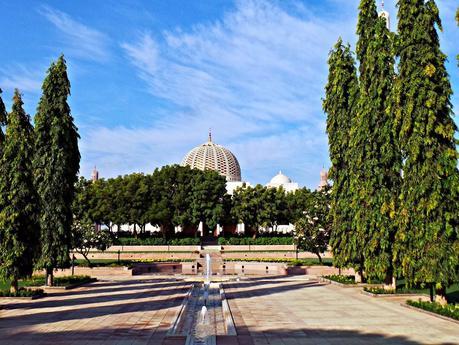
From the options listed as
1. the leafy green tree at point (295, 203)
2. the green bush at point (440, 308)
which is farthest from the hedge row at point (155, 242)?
the green bush at point (440, 308)

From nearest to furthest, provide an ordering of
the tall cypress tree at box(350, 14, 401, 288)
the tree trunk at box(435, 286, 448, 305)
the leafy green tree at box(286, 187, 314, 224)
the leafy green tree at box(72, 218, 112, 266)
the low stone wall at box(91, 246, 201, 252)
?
the tree trunk at box(435, 286, 448, 305), the tall cypress tree at box(350, 14, 401, 288), the leafy green tree at box(72, 218, 112, 266), the low stone wall at box(91, 246, 201, 252), the leafy green tree at box(286, 187, 314, 224)

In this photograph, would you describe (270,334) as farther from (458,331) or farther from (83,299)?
(83,299)

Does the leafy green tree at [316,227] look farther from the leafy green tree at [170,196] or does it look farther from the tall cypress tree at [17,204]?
the leafy green tree at [170,196]

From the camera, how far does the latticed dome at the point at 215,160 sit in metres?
92.2

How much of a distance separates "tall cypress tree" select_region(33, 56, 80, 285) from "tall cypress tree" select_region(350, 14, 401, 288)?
48.4 ft

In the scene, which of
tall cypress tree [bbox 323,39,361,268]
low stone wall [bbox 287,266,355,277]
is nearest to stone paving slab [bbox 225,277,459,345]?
tall cypress tree [bbox 323,39,361,268]

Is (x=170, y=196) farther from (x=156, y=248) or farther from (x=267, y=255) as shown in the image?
(x=267, y=255)

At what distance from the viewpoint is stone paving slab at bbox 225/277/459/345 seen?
11.8 m

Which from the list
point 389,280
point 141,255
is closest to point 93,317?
point 389,280

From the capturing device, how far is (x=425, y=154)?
17.5 metres

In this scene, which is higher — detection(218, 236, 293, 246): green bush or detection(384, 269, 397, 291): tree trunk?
detection(218, 236, 293, 246): green bush

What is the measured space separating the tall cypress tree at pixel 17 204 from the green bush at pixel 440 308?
49.8 feet

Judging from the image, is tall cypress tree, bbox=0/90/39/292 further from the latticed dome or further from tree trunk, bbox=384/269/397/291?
the latticed dome

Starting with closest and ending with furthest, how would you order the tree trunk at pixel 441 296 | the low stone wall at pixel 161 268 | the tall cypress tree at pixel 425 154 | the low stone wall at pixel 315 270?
1. the tall cypress tree at pixel 425 154
2. the tree trunk at pixel 441 296
3. the low stone wall at pixel 315 270
4. the low stone wall at pixel 161 268
